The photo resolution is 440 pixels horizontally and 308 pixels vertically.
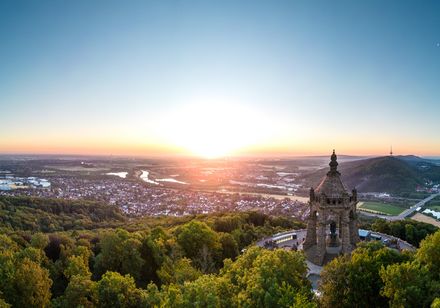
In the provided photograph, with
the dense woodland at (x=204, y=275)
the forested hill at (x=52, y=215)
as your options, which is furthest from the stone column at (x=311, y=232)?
the forested hill at (x=52, y=215)

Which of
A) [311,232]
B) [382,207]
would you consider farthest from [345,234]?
[382,207]

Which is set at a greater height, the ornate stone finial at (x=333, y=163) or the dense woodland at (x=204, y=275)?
the ornate stone finial at (x=333, y=163)

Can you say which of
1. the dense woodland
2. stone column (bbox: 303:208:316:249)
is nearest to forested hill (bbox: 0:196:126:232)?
the dense woodland

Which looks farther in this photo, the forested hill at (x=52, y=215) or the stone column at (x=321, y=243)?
the forested hill at (x=52, y=215)

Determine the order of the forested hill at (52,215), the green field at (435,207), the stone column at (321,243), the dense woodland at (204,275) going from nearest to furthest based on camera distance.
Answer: the dense woodland at (204,275) < the stone column at (321,243) < the forested hill at (52,215) < the green field at (435,207)

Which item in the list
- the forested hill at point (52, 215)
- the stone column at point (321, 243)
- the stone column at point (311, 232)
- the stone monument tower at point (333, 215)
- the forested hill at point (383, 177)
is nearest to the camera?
the stone column at point (321, 243)

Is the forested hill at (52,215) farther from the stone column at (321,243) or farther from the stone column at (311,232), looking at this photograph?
the stone column at (321,243)

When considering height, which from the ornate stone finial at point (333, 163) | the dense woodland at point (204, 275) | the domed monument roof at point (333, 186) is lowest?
the dense woodland at point (204, 275)
